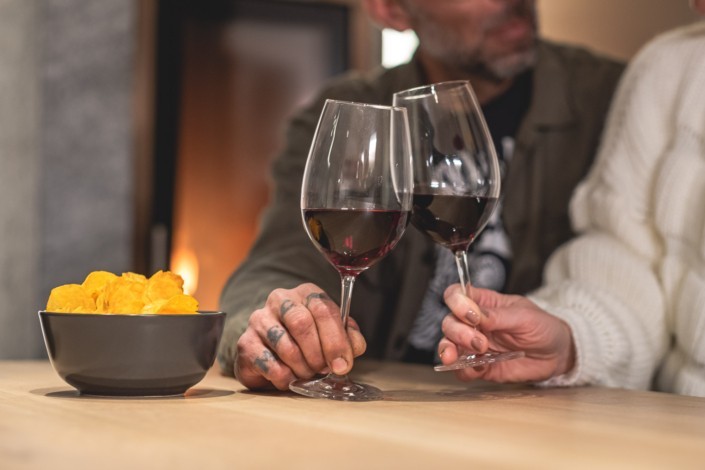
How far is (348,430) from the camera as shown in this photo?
72 cm

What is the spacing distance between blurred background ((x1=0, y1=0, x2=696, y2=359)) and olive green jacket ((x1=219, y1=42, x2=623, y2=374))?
1.26 m

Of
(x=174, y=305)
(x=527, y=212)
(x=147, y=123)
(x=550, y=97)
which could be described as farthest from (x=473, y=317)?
(x=147, y=123)

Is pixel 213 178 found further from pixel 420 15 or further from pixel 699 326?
pixel 699 326

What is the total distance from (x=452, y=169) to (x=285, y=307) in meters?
0.24

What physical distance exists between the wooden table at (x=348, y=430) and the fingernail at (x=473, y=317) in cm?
8

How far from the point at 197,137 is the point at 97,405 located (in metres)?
2.87

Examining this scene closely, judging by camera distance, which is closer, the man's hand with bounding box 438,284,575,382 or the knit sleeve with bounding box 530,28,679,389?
the man's hand with bounding box 438,284,575,382

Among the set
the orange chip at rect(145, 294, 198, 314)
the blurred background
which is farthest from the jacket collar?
the blurred background

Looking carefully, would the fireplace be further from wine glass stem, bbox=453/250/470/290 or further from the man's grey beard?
wine glass stem, bbox=453/250/470/290

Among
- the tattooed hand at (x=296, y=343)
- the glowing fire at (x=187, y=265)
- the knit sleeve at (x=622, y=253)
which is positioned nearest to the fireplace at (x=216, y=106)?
the glowing fire at (x=187, y=265)

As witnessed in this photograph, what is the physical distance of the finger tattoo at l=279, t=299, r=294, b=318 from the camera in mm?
1042

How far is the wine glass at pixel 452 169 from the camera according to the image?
102 cm

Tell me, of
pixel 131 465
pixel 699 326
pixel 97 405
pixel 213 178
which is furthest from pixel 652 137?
pixel 213 178

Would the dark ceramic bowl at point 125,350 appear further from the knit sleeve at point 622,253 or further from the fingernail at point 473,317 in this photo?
the knit sleeve at point 622,253
